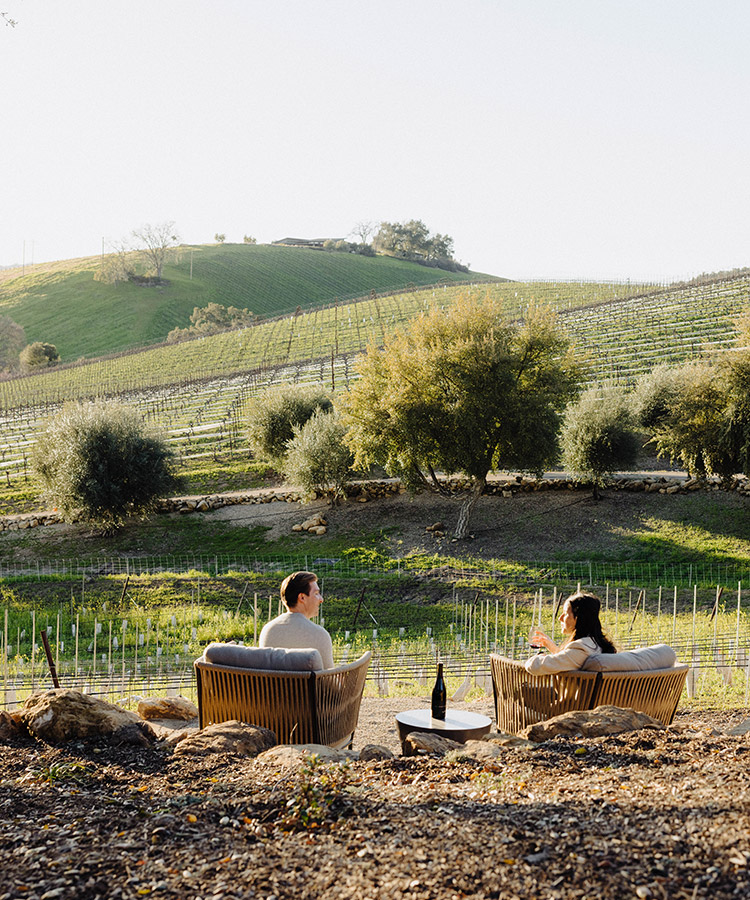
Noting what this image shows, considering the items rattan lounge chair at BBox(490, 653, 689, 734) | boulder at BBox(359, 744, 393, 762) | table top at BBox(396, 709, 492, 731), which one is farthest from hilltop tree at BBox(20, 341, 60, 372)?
boulder at BBox(359, 744, 393, 762)

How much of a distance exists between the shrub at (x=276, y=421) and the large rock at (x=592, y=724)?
29230 mm

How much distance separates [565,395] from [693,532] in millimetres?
6116

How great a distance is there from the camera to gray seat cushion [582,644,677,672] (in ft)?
20.7

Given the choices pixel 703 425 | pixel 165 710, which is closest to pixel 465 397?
pixel 703 425

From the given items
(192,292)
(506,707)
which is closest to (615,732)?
(506,707)

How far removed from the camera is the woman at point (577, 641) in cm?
634

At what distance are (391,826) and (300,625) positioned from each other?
2.82 m

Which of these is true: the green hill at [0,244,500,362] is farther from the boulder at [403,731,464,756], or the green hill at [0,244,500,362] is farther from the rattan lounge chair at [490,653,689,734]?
the boulder at [403,731,464,756]

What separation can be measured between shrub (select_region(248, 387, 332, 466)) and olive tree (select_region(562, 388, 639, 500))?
11842 millimetres

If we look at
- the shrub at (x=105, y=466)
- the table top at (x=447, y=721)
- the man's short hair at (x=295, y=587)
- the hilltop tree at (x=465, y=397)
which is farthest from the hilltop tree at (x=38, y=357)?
the table top at (x=447, y=721)

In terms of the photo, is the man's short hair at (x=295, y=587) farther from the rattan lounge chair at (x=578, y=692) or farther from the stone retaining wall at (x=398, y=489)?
the stone retaining wall at (x=398, y=489)

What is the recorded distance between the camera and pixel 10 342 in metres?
88.1

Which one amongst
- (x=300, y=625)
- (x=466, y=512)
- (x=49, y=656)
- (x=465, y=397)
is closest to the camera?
(x=300, y=625)

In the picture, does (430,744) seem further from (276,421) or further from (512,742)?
(276,421)
